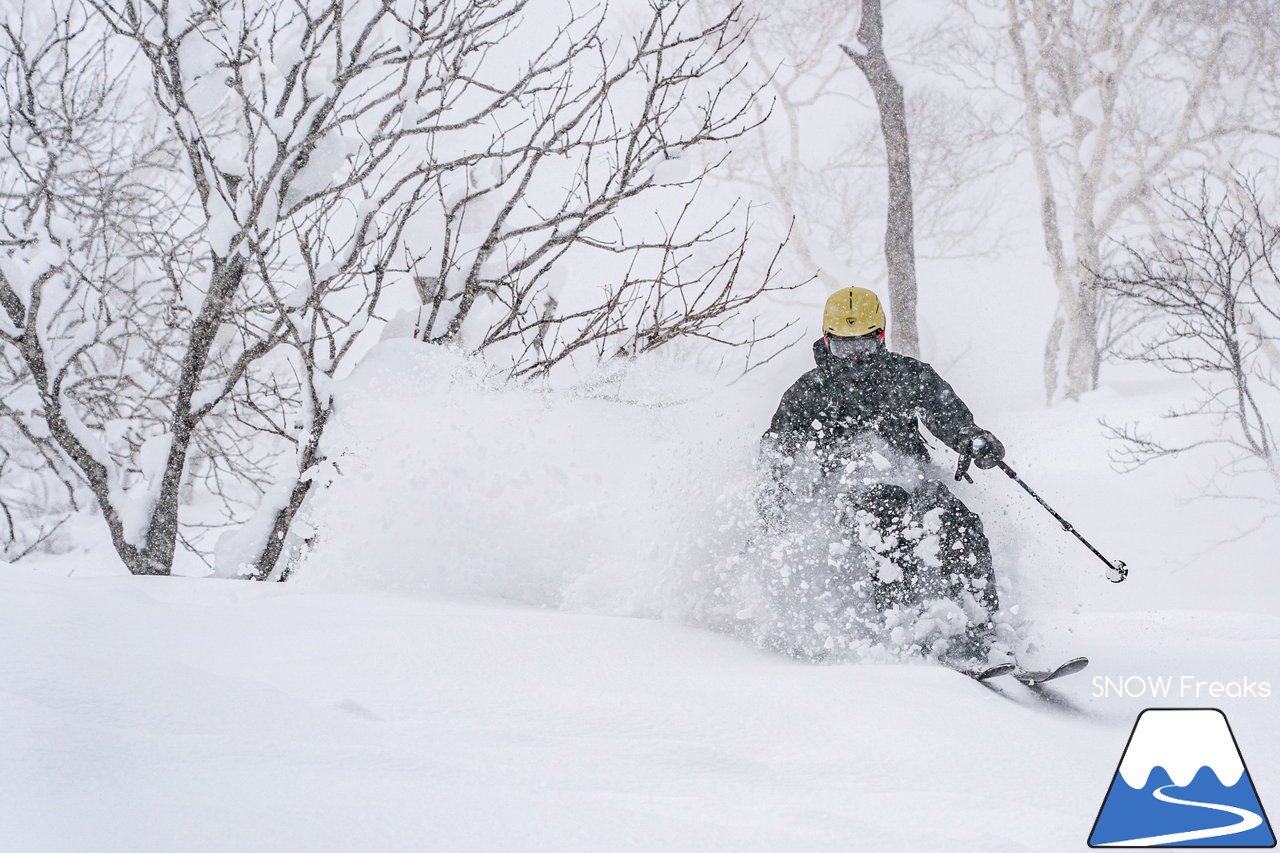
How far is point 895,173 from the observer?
331 inches

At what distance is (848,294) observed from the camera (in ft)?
11.3

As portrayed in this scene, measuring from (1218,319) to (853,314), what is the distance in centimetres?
579

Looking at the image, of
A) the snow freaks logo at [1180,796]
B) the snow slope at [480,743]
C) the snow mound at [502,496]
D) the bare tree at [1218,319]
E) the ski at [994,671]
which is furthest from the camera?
→ the bare tree at [1218,319]

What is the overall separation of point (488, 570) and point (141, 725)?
199cm

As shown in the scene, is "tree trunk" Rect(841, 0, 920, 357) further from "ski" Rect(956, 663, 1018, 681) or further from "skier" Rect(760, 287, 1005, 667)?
"ski" Rect(956, 663, 1018, 681)

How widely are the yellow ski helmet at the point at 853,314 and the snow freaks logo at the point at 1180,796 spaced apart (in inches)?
68.1

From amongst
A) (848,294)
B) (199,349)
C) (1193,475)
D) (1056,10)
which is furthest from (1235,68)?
(199,349)

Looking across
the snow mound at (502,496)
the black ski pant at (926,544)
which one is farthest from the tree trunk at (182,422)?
the black ski pant at (926,544)

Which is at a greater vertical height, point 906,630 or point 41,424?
point 41,424

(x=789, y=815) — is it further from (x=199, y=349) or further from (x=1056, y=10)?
(x=1056, y=10)

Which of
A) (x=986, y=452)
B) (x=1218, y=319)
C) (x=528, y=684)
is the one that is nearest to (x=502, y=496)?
(x=528, y=684)

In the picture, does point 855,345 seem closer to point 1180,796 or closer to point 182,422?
point 1180,796

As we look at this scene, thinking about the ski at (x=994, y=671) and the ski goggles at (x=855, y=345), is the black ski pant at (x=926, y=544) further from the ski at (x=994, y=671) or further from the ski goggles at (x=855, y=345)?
the ski goggles at (x=855, y=345)

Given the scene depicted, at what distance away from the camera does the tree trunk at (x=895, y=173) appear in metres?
8.23
